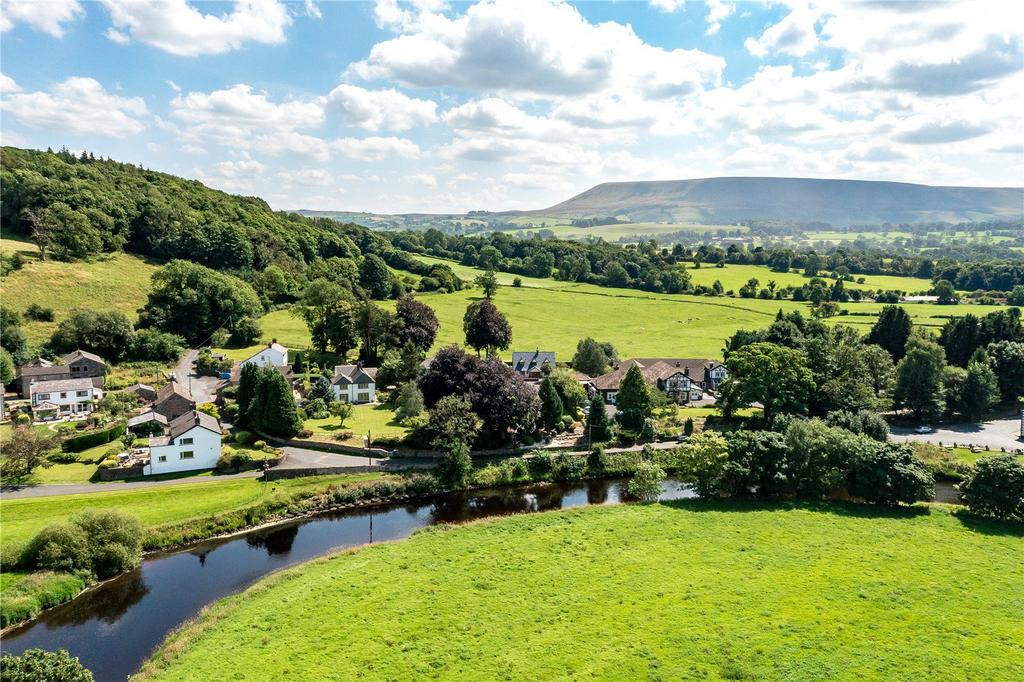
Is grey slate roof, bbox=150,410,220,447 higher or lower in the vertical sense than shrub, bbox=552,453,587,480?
higher

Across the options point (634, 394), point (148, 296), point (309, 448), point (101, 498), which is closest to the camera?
point (101, 498)

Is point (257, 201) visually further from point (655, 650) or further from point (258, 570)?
point (655, 650)

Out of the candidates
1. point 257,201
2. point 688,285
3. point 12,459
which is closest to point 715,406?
point 12,459

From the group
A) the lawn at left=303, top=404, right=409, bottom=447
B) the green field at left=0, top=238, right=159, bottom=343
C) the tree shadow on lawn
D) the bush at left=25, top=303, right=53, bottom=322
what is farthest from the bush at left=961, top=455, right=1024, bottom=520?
the bush at left=25, top=303, right=53, bottom=322

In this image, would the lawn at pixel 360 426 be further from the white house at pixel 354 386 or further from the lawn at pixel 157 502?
the lawn at pixel 157 502

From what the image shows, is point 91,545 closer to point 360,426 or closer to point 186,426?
point 186,426

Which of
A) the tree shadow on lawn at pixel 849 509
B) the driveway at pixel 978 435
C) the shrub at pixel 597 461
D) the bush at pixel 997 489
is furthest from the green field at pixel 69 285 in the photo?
the driveway at pixel 978 435

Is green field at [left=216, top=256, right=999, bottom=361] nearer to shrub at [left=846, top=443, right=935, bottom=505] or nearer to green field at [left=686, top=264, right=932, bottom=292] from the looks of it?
green field at [left=686, top=264, right=932, bottom=292]
